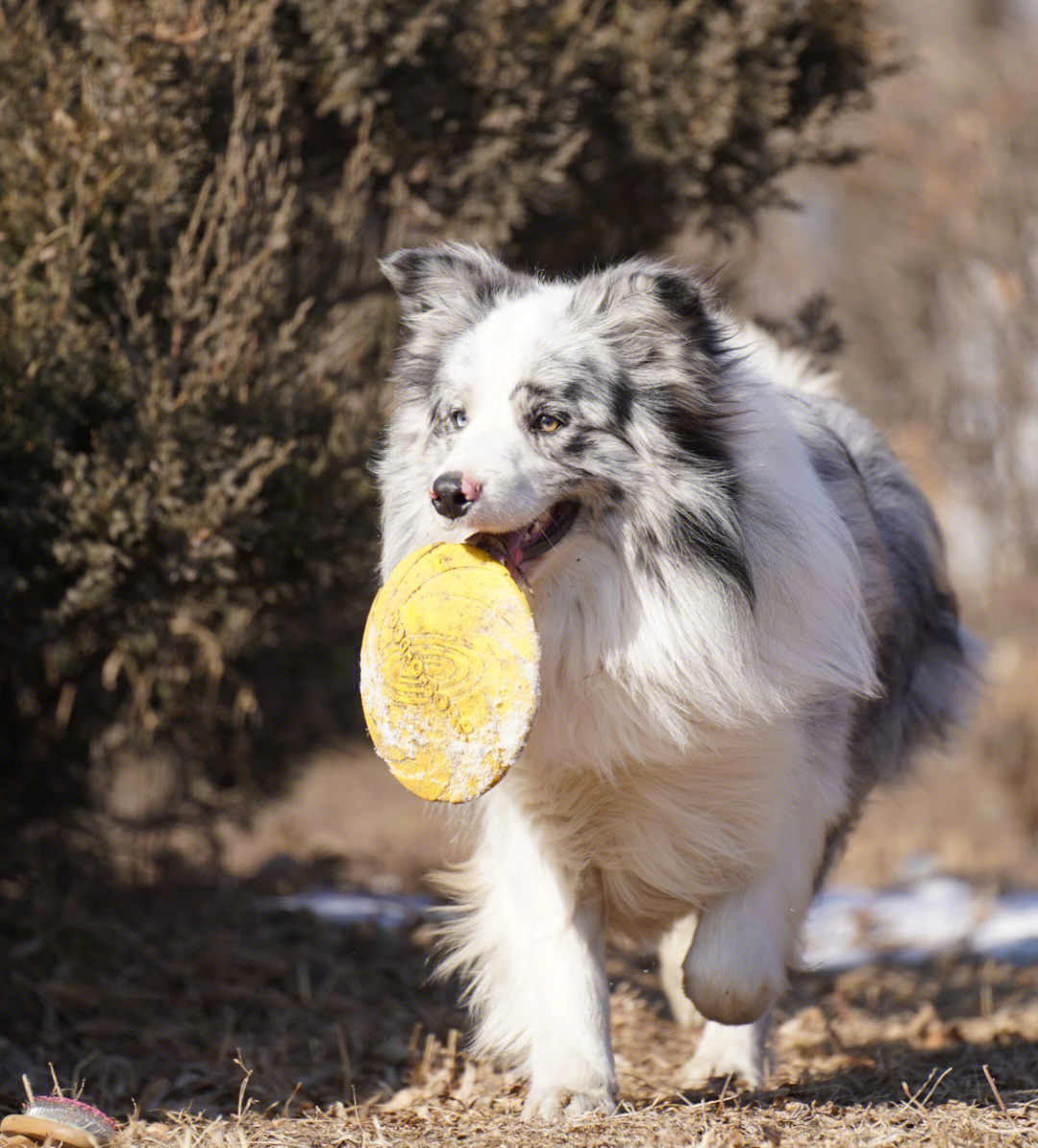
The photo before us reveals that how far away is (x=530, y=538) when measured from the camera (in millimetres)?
3426

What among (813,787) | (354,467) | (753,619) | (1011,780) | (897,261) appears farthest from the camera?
(897,261)

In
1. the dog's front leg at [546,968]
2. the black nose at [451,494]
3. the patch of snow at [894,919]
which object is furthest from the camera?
the patch of snow at [894,919]

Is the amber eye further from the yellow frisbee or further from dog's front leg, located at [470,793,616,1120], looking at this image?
dog's front leg, located at [470,793,616,1120]

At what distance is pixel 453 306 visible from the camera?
381cm

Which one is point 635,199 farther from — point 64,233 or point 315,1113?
point 315,1113

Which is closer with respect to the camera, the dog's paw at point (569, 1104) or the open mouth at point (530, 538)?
the open mouth at point (530, 538)

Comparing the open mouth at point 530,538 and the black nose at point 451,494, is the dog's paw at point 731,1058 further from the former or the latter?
the black nose at point 451,494

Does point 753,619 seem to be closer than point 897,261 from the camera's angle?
Yes

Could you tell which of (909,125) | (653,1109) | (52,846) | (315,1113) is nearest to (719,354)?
(653,1109)

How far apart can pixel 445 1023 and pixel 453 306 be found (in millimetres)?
2571

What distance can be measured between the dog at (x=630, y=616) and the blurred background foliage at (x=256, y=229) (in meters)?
0.81

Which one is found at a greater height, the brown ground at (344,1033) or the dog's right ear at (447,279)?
the dog's right ear at (447,279)

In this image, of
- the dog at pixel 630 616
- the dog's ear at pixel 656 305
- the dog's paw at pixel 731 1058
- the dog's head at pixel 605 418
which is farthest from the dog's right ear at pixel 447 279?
the dog's paw at pixel 731 1058

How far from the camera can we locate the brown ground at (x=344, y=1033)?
11.6ft
